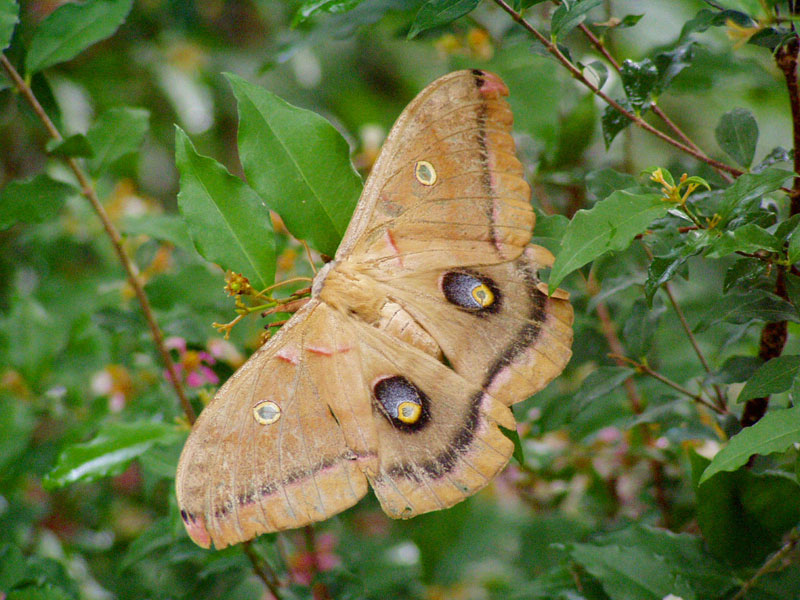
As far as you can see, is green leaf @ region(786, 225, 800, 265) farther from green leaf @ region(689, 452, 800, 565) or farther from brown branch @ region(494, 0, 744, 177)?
green leaf @ region(689, 452, 800, 565)

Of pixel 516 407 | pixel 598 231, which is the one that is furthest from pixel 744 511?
pixel 598 231

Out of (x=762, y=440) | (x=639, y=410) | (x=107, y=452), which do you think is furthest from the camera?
(x=639, y=410)

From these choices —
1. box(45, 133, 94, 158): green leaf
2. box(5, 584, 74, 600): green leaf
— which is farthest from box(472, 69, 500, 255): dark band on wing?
box(5, 584, 74, 600): green leaf

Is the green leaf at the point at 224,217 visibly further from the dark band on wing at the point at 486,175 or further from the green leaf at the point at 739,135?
the green leaf at the point at 739,135

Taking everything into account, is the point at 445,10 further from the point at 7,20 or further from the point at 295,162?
the point at 7,20

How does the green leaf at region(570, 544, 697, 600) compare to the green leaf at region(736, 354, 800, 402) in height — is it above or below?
below

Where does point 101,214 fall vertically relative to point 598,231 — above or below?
below

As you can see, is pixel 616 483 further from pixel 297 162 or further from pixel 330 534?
pixel 297 162
